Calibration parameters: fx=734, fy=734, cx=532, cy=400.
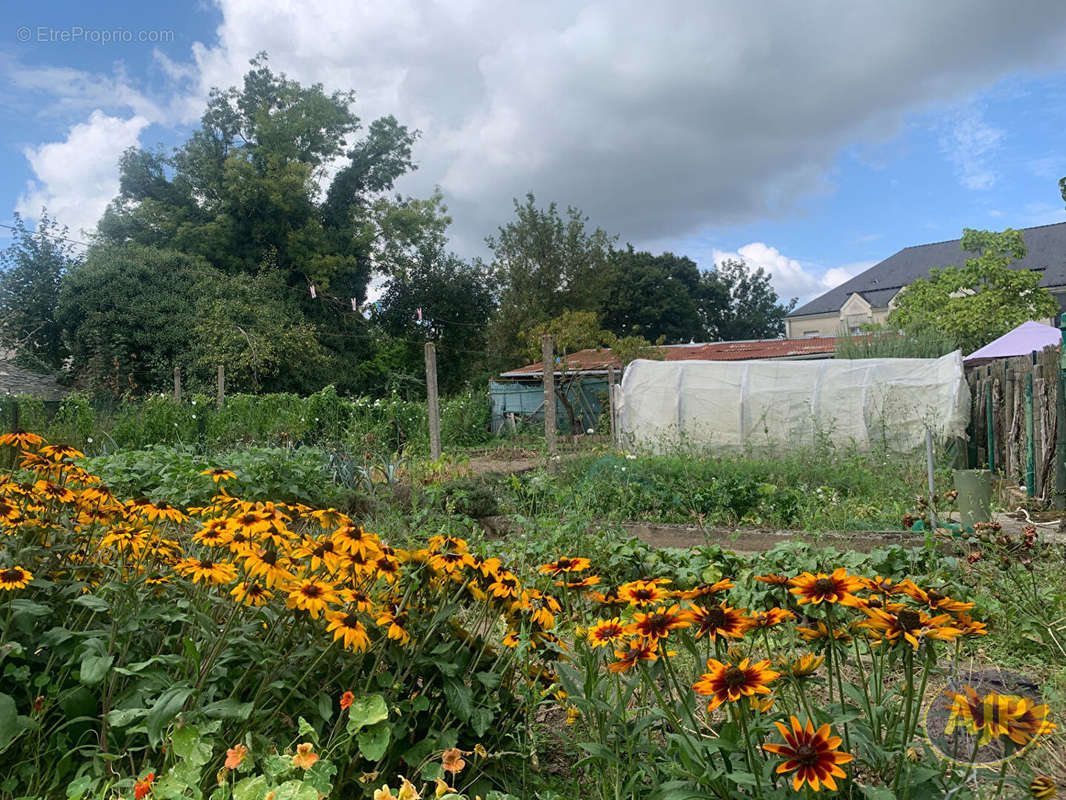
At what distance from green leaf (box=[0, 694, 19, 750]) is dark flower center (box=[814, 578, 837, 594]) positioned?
1511mm

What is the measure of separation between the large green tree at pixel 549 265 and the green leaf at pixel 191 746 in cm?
2282

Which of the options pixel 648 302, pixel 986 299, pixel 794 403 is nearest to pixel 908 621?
pixel 794 403

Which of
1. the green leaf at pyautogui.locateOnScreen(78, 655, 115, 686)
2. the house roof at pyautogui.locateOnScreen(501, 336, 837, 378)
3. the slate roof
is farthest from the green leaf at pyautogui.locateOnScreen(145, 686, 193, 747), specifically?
the slate roof

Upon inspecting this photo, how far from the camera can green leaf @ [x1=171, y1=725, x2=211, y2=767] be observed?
1.36 metres

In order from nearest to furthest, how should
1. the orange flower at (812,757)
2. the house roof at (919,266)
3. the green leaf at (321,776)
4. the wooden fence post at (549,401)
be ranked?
1. the orange flower at (812,757)
2. the green leaf at (321,776)
3. the wooden fence post at (549,401)
4. the house roof at (919,266)

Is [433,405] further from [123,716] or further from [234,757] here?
[234,757]

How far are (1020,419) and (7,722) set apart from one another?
25.2ft

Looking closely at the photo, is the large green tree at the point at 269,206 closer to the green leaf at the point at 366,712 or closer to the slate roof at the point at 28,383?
the slate roof at the point at 28,383

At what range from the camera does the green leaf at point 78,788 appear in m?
1.43

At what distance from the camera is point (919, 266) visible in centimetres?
3844

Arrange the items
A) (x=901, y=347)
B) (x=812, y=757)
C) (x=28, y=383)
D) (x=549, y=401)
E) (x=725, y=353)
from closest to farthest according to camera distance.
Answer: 1. (x=812, y=757)
2. (x=549, y=401)
3. (x=901, y=347)
4. (x=28, y=383)
5. (x=725, y=353)

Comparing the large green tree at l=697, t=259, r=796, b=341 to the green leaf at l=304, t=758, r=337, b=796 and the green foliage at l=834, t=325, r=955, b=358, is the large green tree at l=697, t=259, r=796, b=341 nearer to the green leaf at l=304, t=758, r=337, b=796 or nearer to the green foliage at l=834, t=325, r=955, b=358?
the green foliage at l=834, t=325, r=955, b=358

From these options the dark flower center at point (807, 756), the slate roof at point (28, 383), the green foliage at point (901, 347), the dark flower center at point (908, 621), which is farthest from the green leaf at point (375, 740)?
the slate roof at point (28, 383)

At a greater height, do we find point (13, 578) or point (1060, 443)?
point (13, 578)
